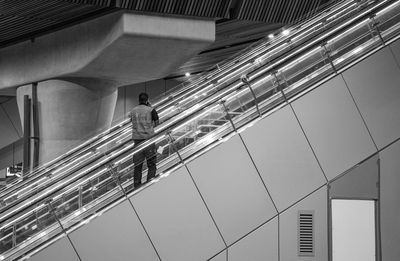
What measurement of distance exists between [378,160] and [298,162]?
1378 mm

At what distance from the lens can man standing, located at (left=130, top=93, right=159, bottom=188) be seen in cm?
1105

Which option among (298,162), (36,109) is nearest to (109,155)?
(298,162)

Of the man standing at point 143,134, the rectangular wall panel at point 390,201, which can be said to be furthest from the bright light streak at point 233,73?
the rectangular wall panel at point 390,201

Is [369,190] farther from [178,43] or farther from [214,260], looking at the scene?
[178,43]

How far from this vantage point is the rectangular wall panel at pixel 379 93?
12227 mm

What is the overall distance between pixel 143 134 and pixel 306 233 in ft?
9.43

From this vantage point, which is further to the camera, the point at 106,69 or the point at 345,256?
the point at 106,69

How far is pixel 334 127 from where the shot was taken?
1203cm

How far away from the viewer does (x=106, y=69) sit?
21.3 meters

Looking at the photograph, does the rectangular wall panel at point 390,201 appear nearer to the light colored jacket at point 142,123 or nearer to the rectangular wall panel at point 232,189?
the rectangular wall panel at point 232,189

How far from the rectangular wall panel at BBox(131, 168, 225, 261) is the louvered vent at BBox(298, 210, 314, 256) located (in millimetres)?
1250

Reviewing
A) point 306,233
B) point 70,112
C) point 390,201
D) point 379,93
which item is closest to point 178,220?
point 306,233

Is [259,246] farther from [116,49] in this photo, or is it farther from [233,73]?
[116,49]

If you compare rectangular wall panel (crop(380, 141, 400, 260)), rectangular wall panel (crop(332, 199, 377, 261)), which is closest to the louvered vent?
rectangular wall panel (crop(332, 199, 377, 261))
